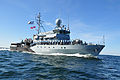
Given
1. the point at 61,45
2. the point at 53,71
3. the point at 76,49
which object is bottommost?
the point at 53,71

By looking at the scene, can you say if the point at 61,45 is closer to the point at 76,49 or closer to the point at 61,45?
the point at 61,45

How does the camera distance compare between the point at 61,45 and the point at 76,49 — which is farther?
the point at 61,45

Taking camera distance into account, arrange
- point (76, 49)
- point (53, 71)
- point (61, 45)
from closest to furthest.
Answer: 1. point (53, 71)
2. point (76, 49)
3. point (61, 45)

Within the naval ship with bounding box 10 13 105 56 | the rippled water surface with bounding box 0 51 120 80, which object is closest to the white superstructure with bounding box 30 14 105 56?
the naval ship with bounding box 10 13 105 56

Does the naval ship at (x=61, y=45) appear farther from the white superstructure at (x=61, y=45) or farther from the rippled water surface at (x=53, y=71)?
the rippled water surface at (x=53, y=71)

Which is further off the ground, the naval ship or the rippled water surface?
the naval ship

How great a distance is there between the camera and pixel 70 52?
1026 inches

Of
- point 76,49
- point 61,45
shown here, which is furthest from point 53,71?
point 61,45

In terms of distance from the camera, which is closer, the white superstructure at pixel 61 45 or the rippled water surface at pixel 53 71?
the rippled water surface at pixel 53 71

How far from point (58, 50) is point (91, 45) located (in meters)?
9.38

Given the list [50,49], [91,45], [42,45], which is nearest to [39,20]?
[42,45]

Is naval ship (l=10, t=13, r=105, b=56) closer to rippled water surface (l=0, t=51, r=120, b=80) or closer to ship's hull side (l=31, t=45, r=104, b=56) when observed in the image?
ship's hull side (l=31, t=45, r=104, b=56)

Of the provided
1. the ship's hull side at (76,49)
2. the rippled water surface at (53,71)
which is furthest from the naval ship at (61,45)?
the rippled water surface at (53,71)

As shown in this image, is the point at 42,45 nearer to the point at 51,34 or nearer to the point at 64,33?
the point at 51,34
